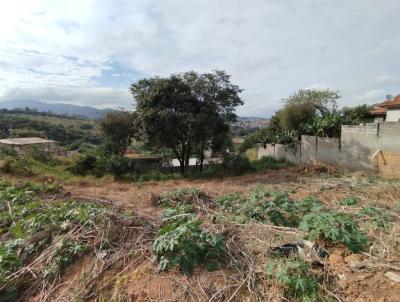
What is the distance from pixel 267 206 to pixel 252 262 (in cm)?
216

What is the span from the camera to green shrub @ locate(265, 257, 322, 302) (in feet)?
9.67

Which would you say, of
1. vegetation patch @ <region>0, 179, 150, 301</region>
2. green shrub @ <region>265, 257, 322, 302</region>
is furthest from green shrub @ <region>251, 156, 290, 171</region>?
green shrub @ <region>265, 257, 322, 302</region>

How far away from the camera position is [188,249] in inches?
137

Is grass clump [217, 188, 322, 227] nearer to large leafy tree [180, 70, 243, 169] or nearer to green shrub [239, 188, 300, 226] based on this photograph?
green shrub [239, 188, 300, 226]

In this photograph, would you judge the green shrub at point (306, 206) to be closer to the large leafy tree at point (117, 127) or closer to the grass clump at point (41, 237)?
the grass clump at point (41, 237)

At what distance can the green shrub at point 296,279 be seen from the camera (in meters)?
2.95

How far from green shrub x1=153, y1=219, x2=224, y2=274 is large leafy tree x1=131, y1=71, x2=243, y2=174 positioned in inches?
377

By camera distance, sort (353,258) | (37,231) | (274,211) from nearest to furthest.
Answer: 1. (353,258)
2. (37,231)
3. (274,211)

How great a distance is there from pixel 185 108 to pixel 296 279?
36.6 ft

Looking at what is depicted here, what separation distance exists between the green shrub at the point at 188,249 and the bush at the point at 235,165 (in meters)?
10.7

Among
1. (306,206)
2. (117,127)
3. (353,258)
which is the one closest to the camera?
(353,258)

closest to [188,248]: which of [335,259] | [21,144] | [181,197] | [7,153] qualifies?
[335,259]

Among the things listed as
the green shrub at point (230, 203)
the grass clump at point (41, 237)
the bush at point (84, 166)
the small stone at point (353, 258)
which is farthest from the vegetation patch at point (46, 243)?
the bush at point (84, 166)

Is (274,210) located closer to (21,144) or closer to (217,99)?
(217,99)
